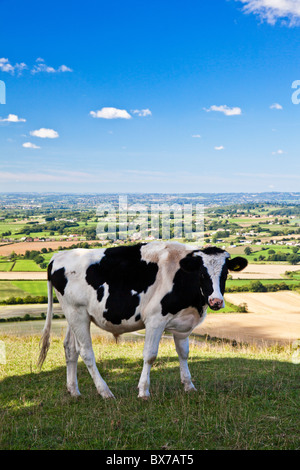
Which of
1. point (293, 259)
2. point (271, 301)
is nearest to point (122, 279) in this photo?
point (271, 301)

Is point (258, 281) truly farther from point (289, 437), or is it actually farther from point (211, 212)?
point (211, 212)

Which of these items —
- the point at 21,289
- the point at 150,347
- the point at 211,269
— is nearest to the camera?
the point at 211,269

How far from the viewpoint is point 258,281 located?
63125mm

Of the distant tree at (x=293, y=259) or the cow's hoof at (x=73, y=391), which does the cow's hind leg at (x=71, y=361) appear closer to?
the cow's hoof at (x=73, y=391)

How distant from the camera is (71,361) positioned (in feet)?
25.3

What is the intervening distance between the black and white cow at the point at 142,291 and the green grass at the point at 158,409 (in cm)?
56

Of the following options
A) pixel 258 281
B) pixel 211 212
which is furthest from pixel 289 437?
pixel 211 212

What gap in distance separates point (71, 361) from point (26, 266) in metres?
61.5

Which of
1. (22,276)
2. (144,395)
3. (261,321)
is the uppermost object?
(144,395)

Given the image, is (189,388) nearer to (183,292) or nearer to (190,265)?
(183,292)

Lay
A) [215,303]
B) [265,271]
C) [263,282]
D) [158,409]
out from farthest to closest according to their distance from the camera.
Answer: [265,271] < [263,282] < [215,303] < [158,409]

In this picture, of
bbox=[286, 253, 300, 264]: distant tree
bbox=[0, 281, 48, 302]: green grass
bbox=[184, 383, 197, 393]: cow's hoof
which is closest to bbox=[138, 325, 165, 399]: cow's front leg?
bbox=[184, 383, 197, 393]: cow's hoof

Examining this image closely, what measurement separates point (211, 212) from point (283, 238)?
40.8 meters

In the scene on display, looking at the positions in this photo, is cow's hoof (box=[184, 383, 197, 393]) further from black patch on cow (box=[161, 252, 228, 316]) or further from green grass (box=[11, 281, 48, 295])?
green grass (box=[11, 281, 48, 295])
